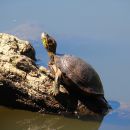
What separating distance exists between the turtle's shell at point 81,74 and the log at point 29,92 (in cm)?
19

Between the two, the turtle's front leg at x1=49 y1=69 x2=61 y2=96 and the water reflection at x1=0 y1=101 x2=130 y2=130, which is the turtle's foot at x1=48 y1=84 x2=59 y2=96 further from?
the water reflection at x1=0 y1=101 x2=130 y2=130

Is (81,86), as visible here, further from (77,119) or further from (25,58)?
(25,58)

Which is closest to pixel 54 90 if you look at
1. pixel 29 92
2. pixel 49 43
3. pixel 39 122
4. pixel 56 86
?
pixel 56 86

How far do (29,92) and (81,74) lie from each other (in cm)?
61

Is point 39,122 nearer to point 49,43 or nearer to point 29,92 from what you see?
point 29,92

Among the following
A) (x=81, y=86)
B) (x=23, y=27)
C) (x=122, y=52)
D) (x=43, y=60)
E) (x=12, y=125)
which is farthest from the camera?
(x=23, y=27)

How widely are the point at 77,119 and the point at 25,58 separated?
3.10 feet

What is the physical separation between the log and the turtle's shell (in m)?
0.19

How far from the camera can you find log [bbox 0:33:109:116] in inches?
220

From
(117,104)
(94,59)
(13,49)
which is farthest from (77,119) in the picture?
(94,59)

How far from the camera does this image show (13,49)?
603 cm

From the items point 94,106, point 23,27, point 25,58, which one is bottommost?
point 94,106

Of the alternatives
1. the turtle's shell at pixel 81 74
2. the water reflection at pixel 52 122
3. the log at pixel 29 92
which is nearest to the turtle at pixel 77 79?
the turtle's shell at pixel 81 74

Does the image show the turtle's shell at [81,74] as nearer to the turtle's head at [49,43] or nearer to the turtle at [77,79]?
the turtle at [77,79]
